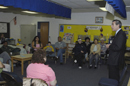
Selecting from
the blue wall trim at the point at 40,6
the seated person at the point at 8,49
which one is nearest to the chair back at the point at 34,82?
the blue wall trim at the point at 40,6

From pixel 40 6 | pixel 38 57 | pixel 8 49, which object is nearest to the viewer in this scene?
pixel 38 57

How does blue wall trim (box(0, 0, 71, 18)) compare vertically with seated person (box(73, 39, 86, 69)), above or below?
above

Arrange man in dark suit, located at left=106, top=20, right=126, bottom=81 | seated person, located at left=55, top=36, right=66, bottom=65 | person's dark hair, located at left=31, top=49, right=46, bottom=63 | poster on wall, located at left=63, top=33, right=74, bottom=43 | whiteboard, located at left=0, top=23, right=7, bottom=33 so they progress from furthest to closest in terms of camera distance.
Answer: whiteboard, located at left=0, top=23, right=7, bottom=33, poster on wall, located at left=63, top=33, right=74, bottom=43, seated person, located at left=55, top=36, right=66, bottom=65, man in dark suit, located at left=106, top=20, right=126, bottom=81, person's dark hair, located at left=31, top=49, right=46, bottom=63

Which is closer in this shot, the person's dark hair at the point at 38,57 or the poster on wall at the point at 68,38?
the person's dark hair at the point at 38,57

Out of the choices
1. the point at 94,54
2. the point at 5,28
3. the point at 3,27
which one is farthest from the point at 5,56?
the point at 5,28

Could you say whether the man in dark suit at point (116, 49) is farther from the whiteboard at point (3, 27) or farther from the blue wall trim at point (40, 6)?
the whiteboard at point (3, 27)

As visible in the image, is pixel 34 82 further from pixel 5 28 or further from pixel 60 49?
pixel 5 28

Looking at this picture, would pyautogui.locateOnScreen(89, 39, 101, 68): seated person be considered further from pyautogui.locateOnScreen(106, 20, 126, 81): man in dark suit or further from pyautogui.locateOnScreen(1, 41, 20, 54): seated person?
pyautogui.locateOnScreen(1, 41, 20, 54): seated person

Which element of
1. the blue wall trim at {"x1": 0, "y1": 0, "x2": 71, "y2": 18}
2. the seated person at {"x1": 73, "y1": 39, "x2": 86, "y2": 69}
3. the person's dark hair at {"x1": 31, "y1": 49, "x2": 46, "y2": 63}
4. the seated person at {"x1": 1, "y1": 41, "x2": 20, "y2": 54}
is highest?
the blue wall trim at {"x1": 0, "y1": 0, "x2": 71, "y2": 18}

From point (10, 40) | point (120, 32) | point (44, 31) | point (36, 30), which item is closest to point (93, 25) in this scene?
point (44, 31)

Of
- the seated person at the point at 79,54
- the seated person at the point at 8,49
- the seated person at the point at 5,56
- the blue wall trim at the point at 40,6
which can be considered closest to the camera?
the blue wall trim at the point at 40,6

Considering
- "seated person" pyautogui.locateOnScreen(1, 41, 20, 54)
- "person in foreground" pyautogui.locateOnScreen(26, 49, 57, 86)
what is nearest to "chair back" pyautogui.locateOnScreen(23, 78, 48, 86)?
"person in foreground" pyautogui.locateOnScreen(26, 49, 57, 86)

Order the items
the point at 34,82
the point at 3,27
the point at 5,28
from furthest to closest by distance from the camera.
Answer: the point at 5,28, the point at 3,27, the point at 34,82

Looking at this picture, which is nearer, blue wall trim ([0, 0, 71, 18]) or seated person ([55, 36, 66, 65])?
blue wall trim ([0, 0, 71, 18])
